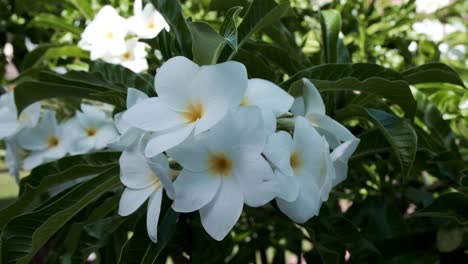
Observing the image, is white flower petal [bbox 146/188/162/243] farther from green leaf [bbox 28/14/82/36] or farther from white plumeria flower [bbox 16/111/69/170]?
green leaf [bbox 28/14/82/36]

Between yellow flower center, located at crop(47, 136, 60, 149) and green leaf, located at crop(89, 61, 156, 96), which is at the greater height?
green leaf, located at crop(89, 61, 156, 96)

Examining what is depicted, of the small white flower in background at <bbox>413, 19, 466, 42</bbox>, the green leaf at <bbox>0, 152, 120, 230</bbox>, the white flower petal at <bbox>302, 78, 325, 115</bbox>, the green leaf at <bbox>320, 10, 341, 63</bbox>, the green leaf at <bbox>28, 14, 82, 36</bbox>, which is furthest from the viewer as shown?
the small white flower in background at <bbox>413, 19, 466, 42</bbox>

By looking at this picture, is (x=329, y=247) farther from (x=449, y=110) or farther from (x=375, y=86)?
(x=449, y=110)

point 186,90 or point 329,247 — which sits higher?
point 186,90

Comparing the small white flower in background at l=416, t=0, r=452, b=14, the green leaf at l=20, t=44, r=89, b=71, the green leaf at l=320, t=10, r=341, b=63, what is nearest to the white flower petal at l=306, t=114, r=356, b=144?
the green leaf at l=320, t=10, r=341, b=63

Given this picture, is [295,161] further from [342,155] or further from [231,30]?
[231,30]

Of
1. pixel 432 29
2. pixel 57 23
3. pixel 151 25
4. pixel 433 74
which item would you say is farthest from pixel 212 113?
pixel 432 29

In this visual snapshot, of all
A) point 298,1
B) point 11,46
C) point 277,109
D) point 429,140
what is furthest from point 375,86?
point 11,46
